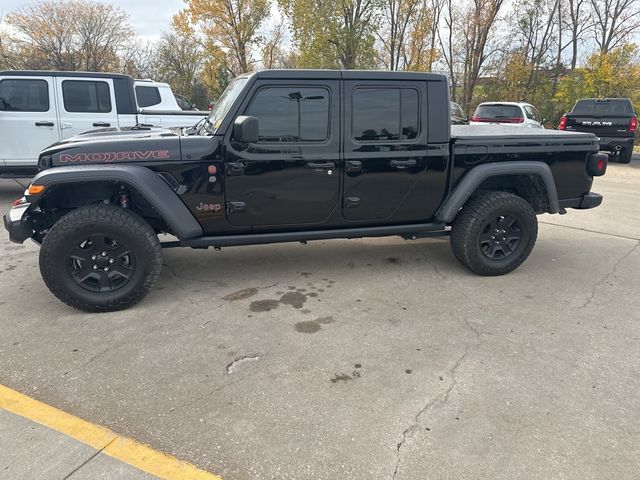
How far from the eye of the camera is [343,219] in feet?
13.6

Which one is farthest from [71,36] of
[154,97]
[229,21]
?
[154,97]

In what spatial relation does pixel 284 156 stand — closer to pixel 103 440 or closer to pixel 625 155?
pixel 103 440

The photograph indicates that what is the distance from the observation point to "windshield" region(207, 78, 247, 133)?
3779mm

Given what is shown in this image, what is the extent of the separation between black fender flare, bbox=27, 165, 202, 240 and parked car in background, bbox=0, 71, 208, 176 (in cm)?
410

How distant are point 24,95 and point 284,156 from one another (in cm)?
587

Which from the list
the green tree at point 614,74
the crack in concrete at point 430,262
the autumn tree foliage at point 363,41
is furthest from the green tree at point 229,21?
the crack in concrete at point 430,262

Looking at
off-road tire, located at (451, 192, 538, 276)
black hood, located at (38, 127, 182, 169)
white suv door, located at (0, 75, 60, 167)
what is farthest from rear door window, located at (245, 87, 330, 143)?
white suv door, located at (0, 75, 60, 167)

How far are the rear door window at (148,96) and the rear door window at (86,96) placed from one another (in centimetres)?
214

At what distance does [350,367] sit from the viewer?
2904 millimetres

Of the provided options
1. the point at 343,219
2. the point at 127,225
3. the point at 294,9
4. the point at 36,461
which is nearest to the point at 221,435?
the point at 36,461

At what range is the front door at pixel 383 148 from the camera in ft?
13.0

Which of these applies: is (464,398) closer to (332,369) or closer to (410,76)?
(332,369)

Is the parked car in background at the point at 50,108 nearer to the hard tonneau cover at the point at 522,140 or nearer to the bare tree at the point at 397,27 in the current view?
the hard tonneau cover at the point at 522,140

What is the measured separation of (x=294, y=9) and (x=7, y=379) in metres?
24.7
